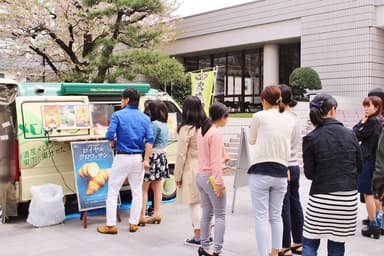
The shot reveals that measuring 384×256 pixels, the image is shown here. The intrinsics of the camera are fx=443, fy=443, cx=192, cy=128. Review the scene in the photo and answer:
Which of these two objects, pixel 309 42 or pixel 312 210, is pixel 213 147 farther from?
pixel 309 42

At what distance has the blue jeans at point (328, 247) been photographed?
3.67 meters

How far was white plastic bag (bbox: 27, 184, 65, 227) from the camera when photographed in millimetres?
5867

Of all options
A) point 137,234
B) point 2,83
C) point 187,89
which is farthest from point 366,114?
point 187,89

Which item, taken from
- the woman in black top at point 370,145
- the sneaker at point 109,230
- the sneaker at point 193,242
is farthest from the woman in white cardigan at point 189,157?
the woman in black top at point 370,145

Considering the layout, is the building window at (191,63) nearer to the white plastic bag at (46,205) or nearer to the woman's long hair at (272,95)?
the white plastic bag at (46,205)

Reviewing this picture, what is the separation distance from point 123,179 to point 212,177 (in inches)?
66.1

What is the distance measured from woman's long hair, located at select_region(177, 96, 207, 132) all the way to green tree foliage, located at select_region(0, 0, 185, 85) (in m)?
10.5

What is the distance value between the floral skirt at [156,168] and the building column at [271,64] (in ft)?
53.6

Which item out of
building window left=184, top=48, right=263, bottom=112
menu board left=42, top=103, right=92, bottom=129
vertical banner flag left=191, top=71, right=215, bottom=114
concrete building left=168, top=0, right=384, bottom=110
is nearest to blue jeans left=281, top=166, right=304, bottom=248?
menu board left=42, top=103, right=92, bottom=129

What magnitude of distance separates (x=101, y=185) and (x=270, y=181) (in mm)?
2944

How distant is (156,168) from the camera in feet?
19.9

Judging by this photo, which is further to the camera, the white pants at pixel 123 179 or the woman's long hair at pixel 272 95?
the white pants at pixel 123 179

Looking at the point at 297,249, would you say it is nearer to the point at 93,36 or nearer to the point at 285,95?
the point at 285,95

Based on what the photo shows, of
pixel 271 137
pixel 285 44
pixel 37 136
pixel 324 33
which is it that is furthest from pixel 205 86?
pixel 285 44
